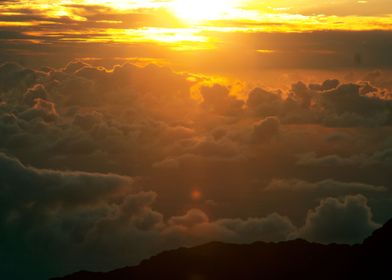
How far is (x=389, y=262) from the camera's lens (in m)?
200

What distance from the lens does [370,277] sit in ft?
648

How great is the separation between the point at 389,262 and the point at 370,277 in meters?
6.91
